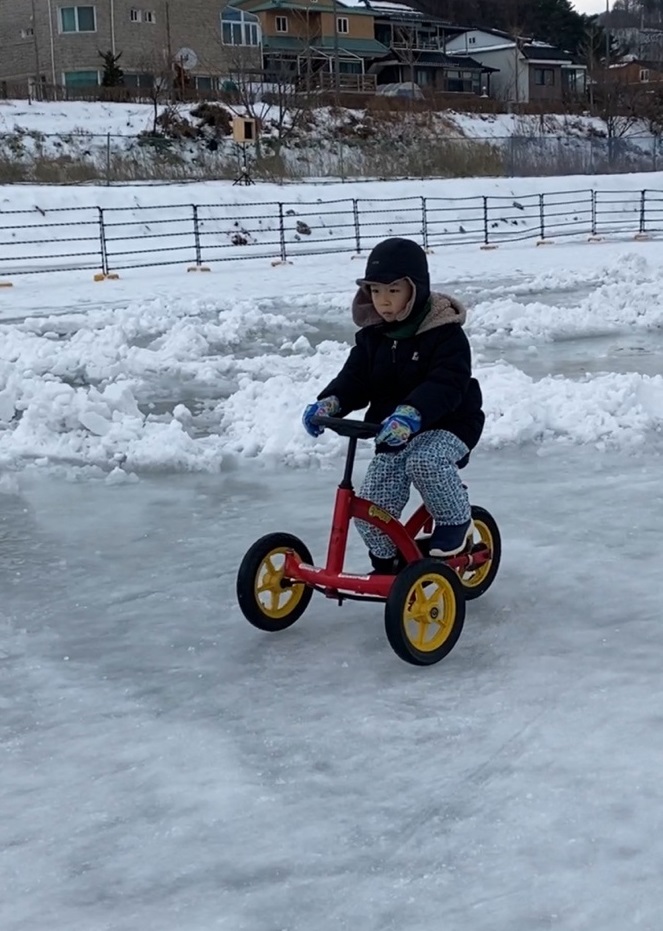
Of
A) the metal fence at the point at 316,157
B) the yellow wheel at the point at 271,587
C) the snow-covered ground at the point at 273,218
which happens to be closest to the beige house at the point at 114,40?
the metal fence at the point at 316,157

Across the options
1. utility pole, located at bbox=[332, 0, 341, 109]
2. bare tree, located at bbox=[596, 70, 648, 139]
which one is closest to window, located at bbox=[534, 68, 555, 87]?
bare tree, located at bbox=[596, 70, 648, 139]

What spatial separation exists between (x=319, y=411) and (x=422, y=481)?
399 millimetres

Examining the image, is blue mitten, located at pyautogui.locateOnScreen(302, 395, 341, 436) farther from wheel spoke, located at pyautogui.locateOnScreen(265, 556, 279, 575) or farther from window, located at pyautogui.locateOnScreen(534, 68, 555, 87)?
window, located at pyautogui.locateOnScreen(534, 68, 555, 87)

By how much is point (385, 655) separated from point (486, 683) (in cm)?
40

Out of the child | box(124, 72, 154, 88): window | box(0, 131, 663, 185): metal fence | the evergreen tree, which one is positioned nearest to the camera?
the child

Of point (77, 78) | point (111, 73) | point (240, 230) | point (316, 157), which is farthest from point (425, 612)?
point (77, 78)

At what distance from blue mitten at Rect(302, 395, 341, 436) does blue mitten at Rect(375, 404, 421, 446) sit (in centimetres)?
32

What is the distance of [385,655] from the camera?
12.4 ft

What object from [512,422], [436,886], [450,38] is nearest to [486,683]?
[436,886]

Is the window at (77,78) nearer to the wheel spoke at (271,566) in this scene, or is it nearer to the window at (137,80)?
the window at (137,80)

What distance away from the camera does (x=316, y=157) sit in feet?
121

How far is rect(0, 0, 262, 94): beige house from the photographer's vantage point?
46.7 metres

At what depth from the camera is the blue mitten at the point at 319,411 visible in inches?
146

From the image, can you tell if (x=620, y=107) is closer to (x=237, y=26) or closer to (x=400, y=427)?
(x=237, y=26)
